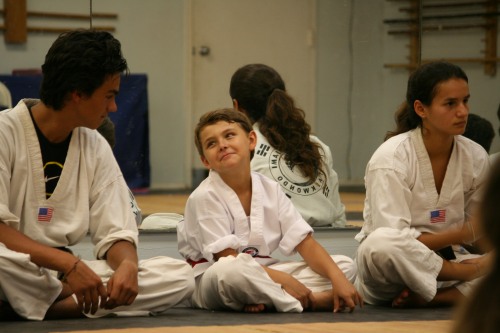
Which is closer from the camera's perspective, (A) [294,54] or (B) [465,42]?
(A) [294,54]

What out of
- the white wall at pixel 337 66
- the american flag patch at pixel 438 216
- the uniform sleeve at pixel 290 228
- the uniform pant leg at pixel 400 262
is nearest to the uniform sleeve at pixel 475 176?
the american flag patch at pixel 438 216

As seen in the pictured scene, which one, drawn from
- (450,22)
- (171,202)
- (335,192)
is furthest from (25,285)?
(450,22)

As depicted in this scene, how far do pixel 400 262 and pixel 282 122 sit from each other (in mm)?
1247

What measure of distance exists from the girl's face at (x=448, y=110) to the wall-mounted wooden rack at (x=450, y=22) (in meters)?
3.14

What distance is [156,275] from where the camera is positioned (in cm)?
285

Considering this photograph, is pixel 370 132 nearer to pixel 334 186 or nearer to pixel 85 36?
pixel 334 186

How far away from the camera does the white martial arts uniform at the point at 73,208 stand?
9.00 feet

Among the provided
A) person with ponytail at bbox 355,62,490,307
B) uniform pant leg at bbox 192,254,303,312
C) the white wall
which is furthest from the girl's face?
the white wall

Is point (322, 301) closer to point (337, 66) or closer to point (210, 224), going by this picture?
point (210, 224)

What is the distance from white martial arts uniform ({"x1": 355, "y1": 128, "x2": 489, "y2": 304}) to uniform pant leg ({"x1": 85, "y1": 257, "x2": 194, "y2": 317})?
2.11ft

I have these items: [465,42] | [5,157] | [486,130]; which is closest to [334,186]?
[486,130]

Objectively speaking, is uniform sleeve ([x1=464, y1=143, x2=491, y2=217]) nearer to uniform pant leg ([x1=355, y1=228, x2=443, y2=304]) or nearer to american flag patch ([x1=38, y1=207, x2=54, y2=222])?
uniform pant leg ([x1=355, y1=228, x2=443, y2=304])

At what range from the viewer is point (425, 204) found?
3.26m

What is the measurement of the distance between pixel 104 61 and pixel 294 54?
397 centimetres
